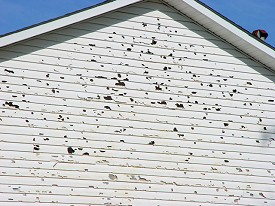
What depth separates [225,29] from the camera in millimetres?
12094

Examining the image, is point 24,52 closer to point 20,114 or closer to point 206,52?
point 20,114

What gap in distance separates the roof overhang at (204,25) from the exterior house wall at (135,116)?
0.69 feet

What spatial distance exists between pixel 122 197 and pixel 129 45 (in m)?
3.25

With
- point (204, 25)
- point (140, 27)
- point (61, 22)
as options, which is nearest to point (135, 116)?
point (140, 27)

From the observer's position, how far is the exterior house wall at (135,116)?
10.9m

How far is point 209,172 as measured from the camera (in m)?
11.9

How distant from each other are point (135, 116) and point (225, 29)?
2822 mm

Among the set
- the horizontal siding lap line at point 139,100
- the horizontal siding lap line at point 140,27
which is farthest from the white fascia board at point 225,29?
the horizontal siding lap line at point 139,100

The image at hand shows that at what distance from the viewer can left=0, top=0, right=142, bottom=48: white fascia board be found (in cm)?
1077

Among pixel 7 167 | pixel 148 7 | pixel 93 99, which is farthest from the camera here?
pixel 148 7

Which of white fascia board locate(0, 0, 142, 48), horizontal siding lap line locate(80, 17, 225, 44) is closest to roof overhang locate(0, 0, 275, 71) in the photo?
white fascia board locate(0, 0, 142, 48)

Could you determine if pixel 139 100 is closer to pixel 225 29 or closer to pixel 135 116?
pixel 135 116

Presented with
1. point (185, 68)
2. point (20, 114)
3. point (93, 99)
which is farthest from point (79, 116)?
point (185, 68)

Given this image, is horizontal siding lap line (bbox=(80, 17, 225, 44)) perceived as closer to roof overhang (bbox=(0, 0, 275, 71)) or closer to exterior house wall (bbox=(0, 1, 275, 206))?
exterior house wall (bbox=(0, 1, 275, 206))
